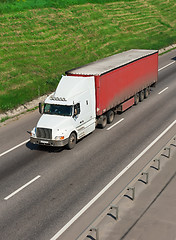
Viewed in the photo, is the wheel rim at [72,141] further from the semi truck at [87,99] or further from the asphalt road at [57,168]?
the asphalt road at [57,168]

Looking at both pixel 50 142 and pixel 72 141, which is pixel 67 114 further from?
pixel 50 142

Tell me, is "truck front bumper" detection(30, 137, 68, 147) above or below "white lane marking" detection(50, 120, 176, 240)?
above

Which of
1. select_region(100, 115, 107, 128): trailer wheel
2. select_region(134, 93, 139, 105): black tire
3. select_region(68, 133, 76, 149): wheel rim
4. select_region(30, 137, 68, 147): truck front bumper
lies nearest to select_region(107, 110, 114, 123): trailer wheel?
select_region(100, 115, 107, 128): trailer wheel

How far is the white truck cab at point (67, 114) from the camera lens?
19734 millimetres

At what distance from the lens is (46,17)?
45.1 m

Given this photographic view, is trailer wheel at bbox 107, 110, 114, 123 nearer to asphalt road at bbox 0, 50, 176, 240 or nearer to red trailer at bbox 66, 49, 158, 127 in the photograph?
red trailer at bbox 66, 49, 158, 127

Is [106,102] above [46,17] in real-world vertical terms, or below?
below

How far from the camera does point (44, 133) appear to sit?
19.8 m

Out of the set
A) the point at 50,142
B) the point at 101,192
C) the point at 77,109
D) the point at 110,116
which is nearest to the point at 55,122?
the point at 50,142

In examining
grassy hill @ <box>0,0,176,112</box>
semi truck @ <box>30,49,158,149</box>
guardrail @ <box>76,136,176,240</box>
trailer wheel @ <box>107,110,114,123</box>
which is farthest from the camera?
grassy hill @ <box>0,0,176,112</box>

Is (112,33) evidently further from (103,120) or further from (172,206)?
(172,206)

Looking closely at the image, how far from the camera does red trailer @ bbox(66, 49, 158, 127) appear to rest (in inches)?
889

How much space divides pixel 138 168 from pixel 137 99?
36.6 feet

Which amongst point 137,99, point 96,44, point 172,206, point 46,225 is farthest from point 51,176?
point 96,44
